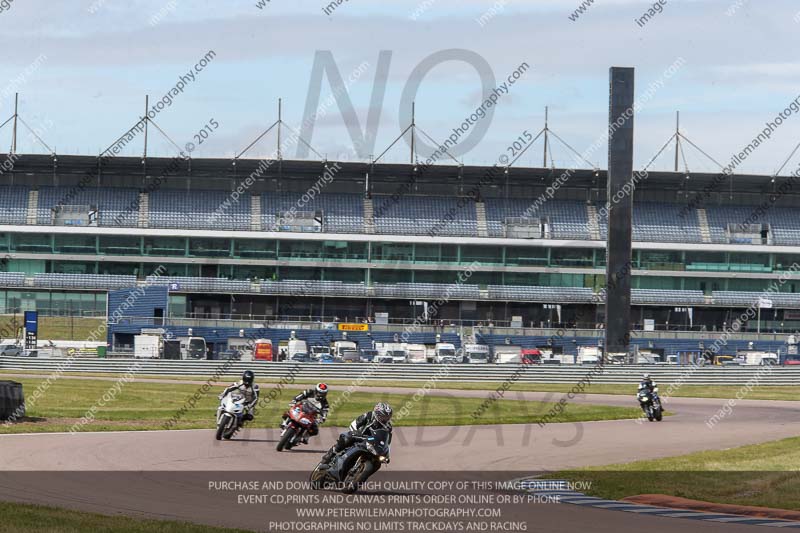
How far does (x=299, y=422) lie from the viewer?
24.8 m

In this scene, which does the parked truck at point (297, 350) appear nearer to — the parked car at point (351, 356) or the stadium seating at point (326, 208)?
the parked car at point (351, 356)

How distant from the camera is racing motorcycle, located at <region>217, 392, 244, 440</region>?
27.3 metres

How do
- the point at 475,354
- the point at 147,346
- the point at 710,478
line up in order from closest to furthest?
the point at 710,478 → the point at 147,346 → the point at 475,354

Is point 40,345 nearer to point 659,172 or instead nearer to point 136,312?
point 136,312

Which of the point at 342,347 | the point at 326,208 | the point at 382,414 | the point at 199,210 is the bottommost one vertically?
the point at 342,347

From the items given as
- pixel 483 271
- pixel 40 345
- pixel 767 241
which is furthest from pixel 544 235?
pixel 40 345

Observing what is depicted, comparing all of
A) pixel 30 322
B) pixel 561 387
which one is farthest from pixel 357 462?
pixel 30 322

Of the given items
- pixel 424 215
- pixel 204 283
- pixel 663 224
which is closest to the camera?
pixel 204 283

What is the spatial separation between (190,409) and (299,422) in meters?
14.1

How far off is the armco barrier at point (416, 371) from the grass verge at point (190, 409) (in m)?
9.91

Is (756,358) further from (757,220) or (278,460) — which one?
(278,460)

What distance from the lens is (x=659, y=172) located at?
9625 centimetres

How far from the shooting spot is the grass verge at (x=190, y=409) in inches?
1255

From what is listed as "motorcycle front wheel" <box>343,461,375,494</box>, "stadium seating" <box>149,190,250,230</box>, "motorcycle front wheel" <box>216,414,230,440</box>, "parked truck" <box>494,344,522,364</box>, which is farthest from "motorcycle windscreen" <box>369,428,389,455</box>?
"stadium seating" <box>149,190,250,230</box>
